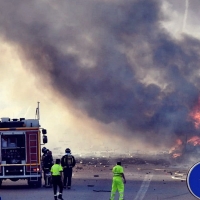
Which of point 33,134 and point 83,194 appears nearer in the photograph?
point 83,194

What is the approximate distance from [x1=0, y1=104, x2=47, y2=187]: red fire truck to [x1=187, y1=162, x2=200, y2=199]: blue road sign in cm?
2142

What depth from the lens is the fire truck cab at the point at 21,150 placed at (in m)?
33.9

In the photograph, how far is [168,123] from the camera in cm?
7056

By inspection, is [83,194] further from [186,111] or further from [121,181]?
[186,111]

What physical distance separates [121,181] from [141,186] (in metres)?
9.64

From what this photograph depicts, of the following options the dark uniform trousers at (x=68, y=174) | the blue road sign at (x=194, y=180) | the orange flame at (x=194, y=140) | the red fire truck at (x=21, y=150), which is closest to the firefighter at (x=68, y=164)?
A: the dark uniform trousers at (x=68, y=174)

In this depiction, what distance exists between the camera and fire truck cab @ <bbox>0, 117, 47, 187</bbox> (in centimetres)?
3391

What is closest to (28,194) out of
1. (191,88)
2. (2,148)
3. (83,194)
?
(83,194)

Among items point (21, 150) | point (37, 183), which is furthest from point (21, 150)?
point (37, 183)

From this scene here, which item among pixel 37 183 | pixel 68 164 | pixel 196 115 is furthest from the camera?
pixel 196 115

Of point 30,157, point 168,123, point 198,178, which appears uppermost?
point 168,123

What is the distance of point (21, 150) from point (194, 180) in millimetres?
22446

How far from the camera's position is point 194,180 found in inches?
492

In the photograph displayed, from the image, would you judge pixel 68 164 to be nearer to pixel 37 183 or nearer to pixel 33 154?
pixel 33 154
